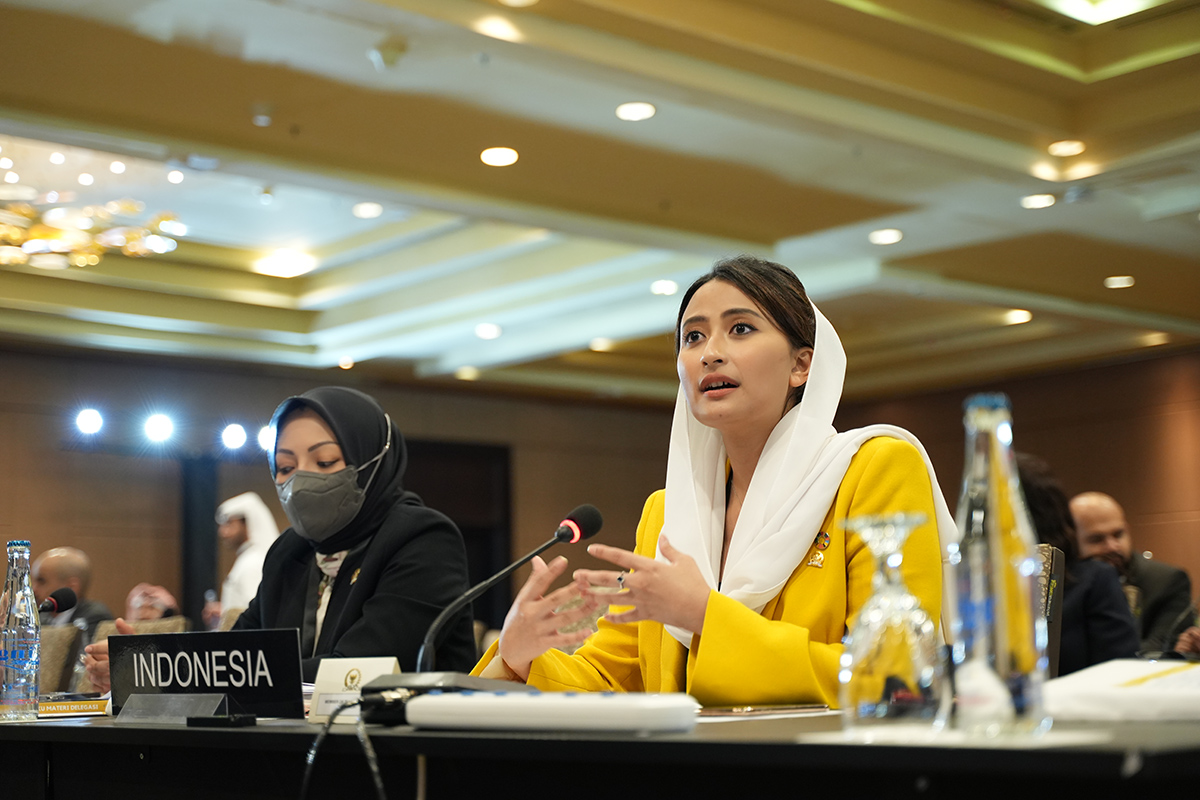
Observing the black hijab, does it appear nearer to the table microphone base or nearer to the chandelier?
the table microphone base

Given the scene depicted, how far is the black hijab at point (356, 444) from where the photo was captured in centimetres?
260

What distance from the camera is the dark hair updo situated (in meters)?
2.04

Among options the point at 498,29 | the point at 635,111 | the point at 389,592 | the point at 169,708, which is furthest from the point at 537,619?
the point at 635,111

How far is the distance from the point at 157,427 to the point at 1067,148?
6.79m

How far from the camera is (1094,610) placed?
140 inches

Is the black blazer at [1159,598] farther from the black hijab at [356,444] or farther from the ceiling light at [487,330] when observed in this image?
the ceiling light at [487,330]

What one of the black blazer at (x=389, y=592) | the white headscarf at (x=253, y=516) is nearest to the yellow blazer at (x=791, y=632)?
the black blazer at (x=389, y=592)

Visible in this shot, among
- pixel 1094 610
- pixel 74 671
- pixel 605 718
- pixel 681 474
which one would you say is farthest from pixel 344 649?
pixel 1094 610

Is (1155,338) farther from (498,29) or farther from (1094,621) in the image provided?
(498,29)

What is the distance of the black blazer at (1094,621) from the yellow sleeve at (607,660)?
6.02ft

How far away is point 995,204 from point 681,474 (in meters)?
5.04

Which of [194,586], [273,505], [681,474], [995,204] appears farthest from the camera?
[273,505]

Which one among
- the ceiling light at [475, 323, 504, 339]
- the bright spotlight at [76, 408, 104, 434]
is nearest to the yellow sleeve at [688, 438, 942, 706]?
the ceiling light at [475, 323, 504, 339]

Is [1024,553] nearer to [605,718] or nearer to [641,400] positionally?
[605,718]
